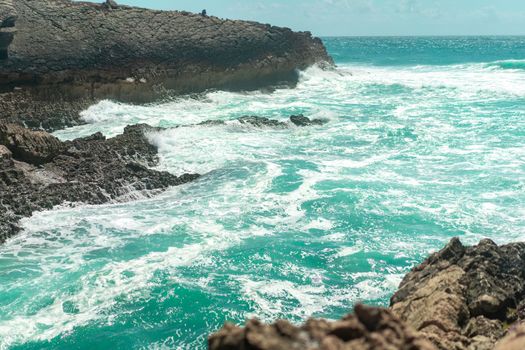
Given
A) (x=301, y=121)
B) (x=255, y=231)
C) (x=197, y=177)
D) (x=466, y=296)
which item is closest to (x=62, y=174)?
(x=197, y=177)

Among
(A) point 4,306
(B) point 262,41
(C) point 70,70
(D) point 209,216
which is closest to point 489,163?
(D) point 209,216

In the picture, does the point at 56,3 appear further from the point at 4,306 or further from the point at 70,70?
the point at 4,306

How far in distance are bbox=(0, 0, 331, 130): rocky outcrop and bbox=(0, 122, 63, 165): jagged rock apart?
30.3 ft

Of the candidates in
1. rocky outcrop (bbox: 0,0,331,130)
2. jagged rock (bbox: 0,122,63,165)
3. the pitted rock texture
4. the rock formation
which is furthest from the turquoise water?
rocky outcrop (bbox: 0,0,331,130)

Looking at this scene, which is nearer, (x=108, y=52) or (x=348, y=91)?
(x=108, y=52)

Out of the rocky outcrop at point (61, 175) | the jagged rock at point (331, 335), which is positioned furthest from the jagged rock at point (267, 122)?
the jagged rock at point (331, 335)

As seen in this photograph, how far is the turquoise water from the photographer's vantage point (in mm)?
9258

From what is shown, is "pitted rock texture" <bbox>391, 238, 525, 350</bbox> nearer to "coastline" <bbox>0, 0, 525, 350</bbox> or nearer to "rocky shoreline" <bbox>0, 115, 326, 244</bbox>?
"coastline" <bbox>0, 0, 525, 350</bbox>

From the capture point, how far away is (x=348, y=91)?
131ft

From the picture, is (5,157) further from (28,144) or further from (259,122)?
(259,122)

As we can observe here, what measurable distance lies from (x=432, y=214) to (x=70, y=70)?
21.4 m

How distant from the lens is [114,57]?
3109 cm

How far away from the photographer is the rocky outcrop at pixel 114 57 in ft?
86.2

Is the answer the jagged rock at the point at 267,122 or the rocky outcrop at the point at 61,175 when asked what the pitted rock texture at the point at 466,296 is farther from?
the jagged rock at the point at 267,122
